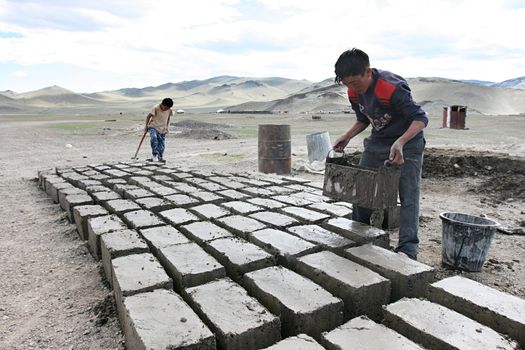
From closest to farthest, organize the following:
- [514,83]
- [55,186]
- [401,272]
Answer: [401,272] < [55,186] < [514,83]

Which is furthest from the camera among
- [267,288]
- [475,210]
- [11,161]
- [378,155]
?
[11,161]

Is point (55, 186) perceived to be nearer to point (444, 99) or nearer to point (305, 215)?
point (305, 215)

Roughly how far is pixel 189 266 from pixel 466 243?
6.56ft

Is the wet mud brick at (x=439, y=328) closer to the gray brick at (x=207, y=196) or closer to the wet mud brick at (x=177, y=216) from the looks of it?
the wet mud brick at (x=177, y=216)

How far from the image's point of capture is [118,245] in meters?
2.87

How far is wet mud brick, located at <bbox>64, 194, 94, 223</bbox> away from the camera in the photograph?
4164mm

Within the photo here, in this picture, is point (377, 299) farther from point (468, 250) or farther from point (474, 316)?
point (468, 250)

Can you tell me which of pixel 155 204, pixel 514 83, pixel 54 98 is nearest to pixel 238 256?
pixel 155 204

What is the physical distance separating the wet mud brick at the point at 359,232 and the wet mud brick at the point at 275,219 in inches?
11.6

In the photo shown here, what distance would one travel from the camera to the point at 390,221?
4074mm

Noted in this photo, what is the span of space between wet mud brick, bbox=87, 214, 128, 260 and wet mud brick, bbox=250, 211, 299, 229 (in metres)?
1.10

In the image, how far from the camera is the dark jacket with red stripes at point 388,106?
2777 mm

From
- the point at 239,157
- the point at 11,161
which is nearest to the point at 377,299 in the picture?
the point at 239,157

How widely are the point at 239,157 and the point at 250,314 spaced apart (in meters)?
7.65
